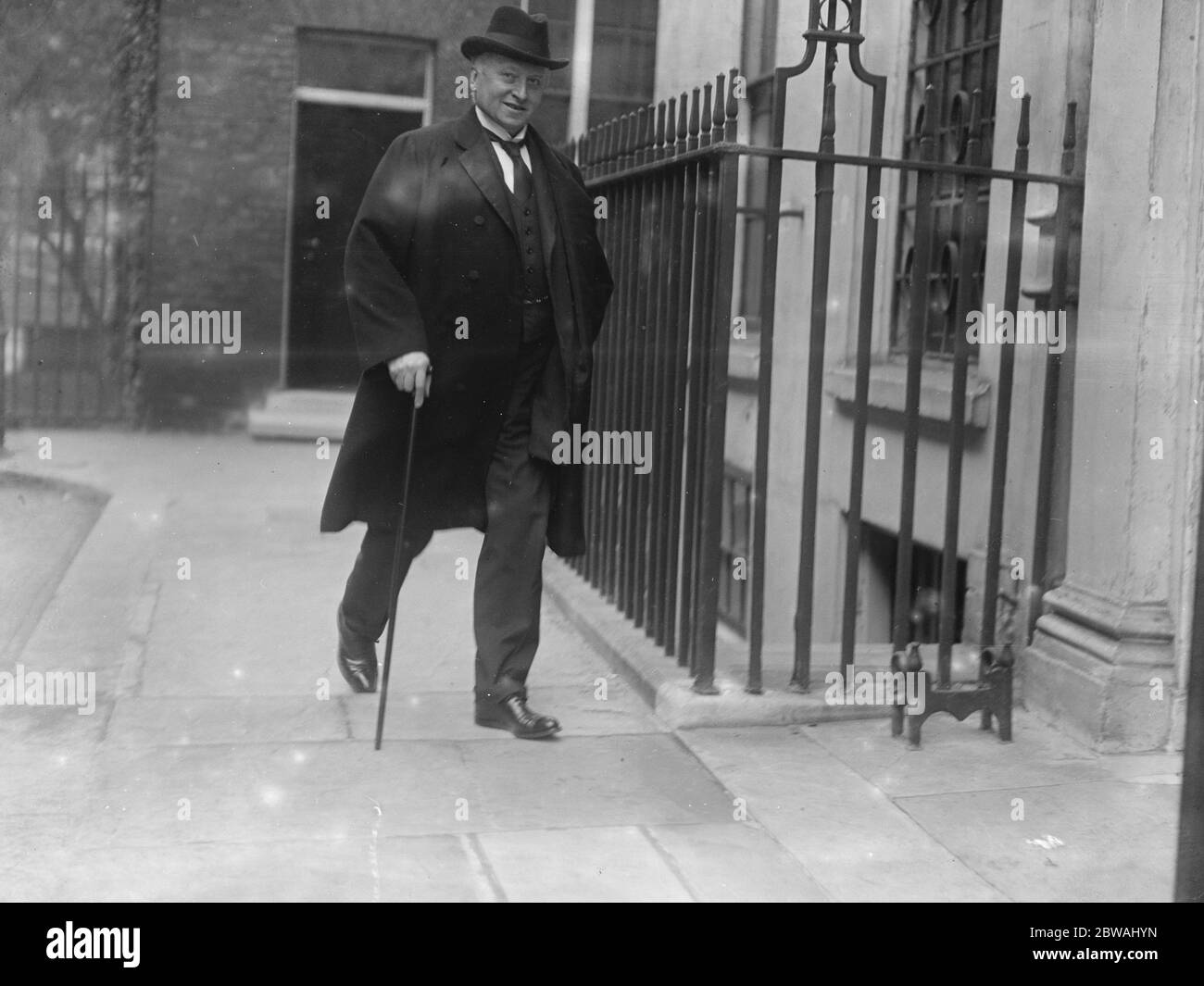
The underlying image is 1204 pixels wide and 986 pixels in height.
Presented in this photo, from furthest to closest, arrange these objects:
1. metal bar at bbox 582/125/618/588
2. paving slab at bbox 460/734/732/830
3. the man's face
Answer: metal bar at bbox 582/125/618/588, the man's face, paving slab at bbox 460/734/732/830

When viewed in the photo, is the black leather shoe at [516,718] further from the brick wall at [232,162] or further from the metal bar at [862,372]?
the brick wall at [232,162]

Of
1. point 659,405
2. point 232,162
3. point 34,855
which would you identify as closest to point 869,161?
point 659,405

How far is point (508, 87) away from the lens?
4.95 m

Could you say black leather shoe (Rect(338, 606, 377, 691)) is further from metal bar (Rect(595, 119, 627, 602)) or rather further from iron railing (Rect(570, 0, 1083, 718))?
metal bar (Rect(595, 119, 627, 602))

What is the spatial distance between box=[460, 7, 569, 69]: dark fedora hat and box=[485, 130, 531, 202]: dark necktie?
0.27m

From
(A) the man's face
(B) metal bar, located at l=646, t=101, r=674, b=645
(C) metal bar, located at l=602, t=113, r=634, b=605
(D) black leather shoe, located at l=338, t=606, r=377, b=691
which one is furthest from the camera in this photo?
(C) metal bar, located at l=602, t=113, r=634, b=605

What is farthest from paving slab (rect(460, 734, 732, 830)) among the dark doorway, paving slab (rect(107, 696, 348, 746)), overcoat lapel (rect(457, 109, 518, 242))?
the dark doorway

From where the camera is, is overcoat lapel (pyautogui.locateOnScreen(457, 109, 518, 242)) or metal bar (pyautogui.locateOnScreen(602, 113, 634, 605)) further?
metal bar (pyautogui.locateOnScreen(602, 113, 634, 605))

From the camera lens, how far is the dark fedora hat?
191 inches

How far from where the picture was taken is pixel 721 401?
5117 mm

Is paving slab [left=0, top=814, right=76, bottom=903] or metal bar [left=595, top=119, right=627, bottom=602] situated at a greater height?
metal bar [left=595, top=119, right=627, bottom=602]

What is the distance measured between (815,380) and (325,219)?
30.3 ft

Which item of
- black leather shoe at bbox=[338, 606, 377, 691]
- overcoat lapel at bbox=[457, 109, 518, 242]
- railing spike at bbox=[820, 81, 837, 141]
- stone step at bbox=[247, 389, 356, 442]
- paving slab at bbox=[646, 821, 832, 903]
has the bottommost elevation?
paving slab at bbox=[646, 821, 832, 903]

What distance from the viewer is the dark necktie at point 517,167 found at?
5043 millimetres
